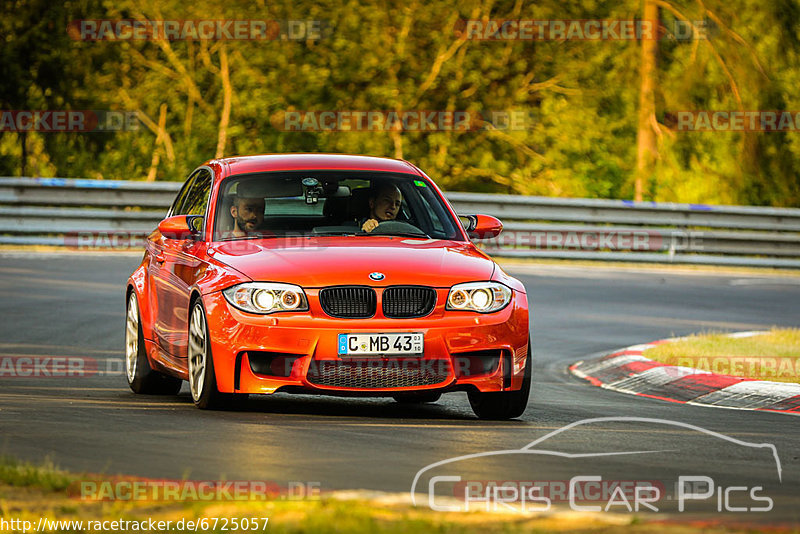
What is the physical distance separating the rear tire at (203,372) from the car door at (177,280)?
0.70ft

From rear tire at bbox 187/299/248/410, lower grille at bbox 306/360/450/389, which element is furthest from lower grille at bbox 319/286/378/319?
rear tire at bbox 187/299/248/410

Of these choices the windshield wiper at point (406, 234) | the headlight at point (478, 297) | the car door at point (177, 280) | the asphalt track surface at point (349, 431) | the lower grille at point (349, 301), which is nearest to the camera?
the asphalt track surface at point (349, 431)

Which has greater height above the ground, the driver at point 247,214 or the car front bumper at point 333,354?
the driver at point 247,214

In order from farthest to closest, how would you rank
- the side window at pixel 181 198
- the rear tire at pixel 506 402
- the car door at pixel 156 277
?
the side window at pixel 181 198
the car door at pixel 156 277
the rear tire at pixel 506 402

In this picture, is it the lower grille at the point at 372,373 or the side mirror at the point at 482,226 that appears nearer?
the lower grille at the point at 372,373

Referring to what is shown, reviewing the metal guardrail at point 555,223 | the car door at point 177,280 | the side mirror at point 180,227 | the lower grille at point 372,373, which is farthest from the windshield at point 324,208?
the metal guardrail at point 555,223

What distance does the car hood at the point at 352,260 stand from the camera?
30.0ft

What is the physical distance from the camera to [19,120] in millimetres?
28547

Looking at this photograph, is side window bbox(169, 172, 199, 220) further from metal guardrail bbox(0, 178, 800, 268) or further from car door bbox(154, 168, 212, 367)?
metal guardrail bbox(0, 178, 800, 268)

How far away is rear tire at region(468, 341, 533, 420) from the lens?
9.48 m

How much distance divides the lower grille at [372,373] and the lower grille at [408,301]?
0.95 feet

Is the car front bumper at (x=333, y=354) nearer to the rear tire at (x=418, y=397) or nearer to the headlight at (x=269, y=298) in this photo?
the headlight at (x=269, y=298)

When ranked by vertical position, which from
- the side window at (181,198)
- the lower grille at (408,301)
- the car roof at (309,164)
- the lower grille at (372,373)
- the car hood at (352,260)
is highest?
the car roof at (309,164)

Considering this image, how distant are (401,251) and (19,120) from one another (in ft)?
66.6
